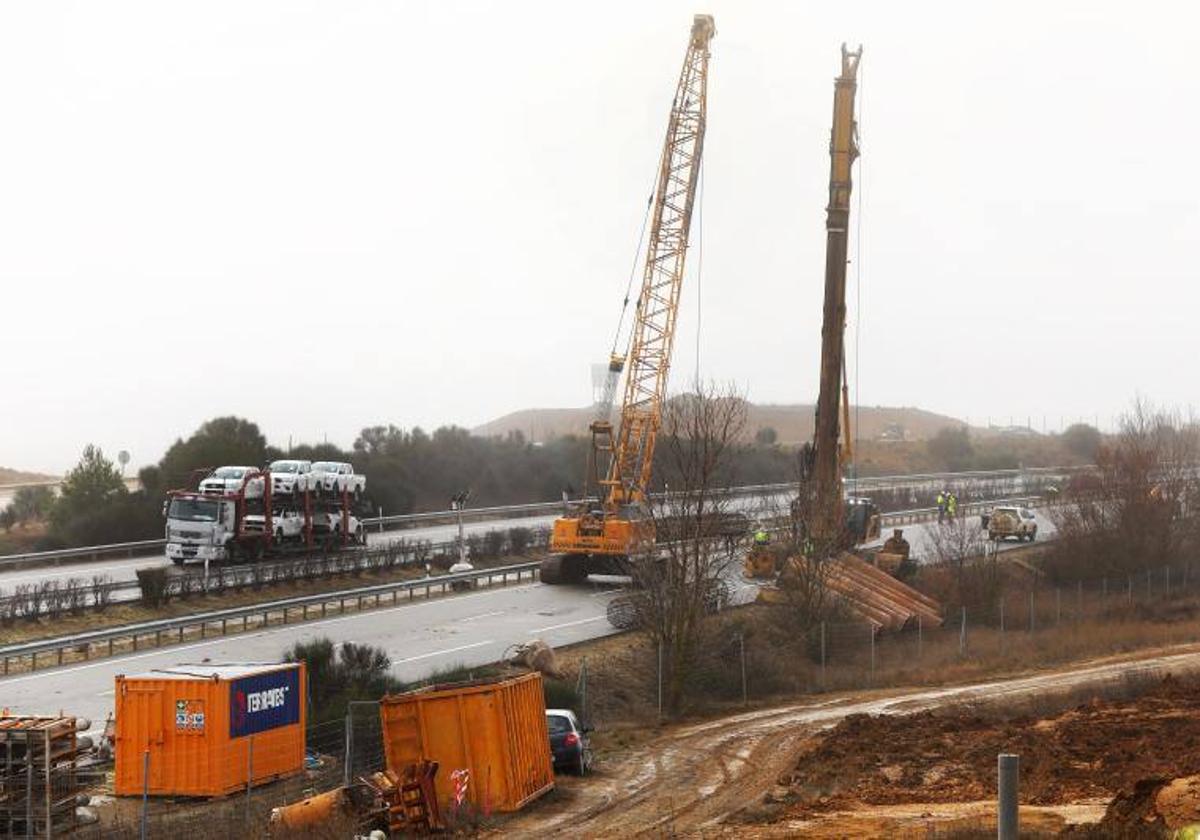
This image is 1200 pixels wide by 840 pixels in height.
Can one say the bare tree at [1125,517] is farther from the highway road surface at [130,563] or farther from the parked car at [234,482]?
the parked car at [234,482]

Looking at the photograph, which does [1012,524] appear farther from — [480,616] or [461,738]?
[461,738]

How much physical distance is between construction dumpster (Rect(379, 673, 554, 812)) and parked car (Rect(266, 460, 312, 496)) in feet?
113

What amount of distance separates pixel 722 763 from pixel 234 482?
101 ft

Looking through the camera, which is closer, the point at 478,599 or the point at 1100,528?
the point at 478,599

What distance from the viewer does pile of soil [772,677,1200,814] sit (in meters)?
21.6

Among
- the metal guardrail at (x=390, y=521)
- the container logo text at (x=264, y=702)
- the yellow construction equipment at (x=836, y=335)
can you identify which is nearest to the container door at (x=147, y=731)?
the container logo text at (x=264, y=702)

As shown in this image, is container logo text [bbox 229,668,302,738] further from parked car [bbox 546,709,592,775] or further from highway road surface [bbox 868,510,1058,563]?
highway road surface [bbox 868,510,1058,563]

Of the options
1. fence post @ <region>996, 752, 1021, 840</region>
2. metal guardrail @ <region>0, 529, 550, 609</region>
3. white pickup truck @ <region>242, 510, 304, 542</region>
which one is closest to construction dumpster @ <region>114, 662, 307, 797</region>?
fence post @ <region>996, 752, 1021, 840</region>

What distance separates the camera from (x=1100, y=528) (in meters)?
63.2

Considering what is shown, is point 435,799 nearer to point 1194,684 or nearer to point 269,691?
point 269,691

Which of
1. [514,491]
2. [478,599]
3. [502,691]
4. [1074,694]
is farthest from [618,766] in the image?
[514,491]

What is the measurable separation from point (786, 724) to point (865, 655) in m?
11.7

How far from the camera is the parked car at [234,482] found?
52.7m

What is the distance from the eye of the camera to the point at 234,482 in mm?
53094
